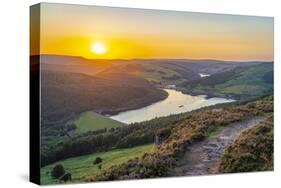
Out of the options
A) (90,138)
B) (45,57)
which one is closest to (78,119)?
(90,138)

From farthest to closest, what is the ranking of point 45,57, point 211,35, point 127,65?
point 211,35 → point 127,65 → point 45,57

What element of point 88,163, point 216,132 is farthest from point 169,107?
point 88,163

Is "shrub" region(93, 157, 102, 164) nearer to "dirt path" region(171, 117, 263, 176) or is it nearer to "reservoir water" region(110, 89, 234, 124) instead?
"reservoir water" region(110, 89, 234, 124)

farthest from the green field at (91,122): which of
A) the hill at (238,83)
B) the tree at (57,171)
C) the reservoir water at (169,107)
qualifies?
the hill at (238,83)

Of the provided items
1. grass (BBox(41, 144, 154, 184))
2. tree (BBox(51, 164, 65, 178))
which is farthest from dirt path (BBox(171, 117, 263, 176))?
tree (BBox(51, 164, 65, 178))

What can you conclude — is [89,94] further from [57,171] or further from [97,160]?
[57,171]

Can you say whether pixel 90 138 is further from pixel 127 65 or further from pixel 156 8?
pixel 156 8

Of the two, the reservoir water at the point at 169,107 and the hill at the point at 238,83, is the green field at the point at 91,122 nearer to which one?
the reservoir water at the point at 169,107
